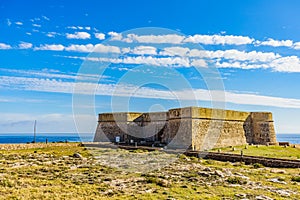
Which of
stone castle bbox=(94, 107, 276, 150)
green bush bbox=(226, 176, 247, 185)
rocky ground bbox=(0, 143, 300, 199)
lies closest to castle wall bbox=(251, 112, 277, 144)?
stone castle bbox=(94, 107, 276, 150)

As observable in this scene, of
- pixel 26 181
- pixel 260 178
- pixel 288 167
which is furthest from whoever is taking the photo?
pixel 288 167

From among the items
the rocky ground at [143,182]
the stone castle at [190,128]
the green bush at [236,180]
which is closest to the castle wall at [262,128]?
the stone castle at [190,128]

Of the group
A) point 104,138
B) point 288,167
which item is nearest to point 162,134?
point 104,138

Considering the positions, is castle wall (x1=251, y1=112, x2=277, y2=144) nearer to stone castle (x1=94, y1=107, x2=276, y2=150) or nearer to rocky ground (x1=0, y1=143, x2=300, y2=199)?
stone castle (x1=94, y1=107, x2=276, y2=150)

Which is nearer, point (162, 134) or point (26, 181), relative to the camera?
point (26, 181)

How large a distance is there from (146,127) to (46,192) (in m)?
26.4

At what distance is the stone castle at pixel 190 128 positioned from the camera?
29.3 m

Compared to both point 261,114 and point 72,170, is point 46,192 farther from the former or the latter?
point 261,114

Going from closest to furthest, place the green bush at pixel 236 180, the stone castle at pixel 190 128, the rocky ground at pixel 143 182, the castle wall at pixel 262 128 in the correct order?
the rocky ground at pixel 143 182 < the green bush at pixel 236 180 < the stone castle at pixel 190 128 < the castle wall at pixel 262 128

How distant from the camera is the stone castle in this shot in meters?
29.3

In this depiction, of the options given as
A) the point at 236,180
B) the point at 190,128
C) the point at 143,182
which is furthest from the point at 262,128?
the point at 143,182

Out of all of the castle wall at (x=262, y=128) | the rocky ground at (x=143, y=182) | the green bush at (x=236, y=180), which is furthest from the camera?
the castle wall at (x=262, y=128)

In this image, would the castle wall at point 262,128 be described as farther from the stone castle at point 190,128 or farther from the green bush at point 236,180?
the green bush at point 236,180

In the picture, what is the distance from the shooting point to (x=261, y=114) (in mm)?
34938
